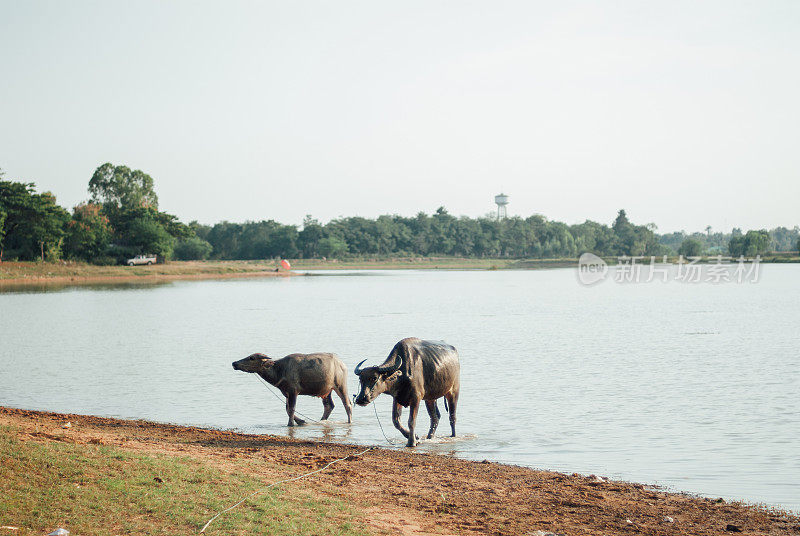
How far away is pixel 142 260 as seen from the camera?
10538 cm

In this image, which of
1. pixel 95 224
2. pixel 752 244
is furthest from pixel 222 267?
pixel 752 244

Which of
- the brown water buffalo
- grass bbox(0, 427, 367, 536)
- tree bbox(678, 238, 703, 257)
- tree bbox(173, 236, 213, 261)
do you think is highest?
tree bbox(678, 238, 703, 257)

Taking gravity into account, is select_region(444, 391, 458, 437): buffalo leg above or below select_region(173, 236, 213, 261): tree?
below

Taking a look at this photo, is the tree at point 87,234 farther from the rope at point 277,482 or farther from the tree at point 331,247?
the rope at point 277,482

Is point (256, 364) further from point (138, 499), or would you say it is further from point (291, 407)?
point (138, 499)

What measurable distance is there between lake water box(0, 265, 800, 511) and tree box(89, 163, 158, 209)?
2721 inches

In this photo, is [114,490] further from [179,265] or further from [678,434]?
[179,265]

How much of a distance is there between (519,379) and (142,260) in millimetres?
91684

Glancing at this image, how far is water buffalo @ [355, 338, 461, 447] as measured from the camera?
13.1 meters

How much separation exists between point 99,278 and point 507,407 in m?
89.1

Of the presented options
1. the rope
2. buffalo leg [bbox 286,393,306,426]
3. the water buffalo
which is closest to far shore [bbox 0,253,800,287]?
buffalo leg [bbox 286,393,306,426]

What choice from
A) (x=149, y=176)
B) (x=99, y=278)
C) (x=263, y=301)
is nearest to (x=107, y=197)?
(x=149, y=176)

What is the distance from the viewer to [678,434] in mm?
15320

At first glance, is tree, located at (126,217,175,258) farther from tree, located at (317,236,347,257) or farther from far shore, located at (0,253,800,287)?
tree, located at (317,236,347,257)
